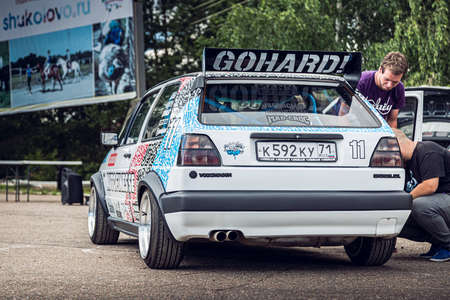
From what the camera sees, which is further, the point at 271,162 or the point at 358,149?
the point at 358,149

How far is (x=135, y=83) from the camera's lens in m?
20.0

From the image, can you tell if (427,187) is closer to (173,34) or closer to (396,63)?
(396,63)

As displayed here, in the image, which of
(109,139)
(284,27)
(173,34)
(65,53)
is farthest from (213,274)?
(173,34)

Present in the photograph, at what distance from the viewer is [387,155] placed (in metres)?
5.43

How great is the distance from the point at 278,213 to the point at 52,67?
19.0 m

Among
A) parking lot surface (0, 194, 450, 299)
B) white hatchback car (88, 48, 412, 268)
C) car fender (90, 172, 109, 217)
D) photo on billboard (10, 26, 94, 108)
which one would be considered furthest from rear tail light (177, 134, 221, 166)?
photo on billboard (10, 26, 94, 108)

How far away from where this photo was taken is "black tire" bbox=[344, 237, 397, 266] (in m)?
5.91

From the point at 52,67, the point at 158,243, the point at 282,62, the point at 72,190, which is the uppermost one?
the point at 52,67

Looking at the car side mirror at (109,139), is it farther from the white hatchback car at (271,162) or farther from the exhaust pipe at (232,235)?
the exhaust pipe at (232,235)

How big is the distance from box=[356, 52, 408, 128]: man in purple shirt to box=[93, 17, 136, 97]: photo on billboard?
43.3 ft

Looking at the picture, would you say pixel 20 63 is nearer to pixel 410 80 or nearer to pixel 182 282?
pixel 410 80

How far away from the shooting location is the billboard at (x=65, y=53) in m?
20.5

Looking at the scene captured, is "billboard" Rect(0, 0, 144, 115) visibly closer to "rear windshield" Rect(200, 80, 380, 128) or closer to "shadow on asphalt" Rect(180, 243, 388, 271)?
"shadow on asphalt" Rect(180, 243, 388, 271)

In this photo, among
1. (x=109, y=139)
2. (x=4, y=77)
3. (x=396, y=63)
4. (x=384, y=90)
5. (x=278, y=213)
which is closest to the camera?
(x=278, y=213)
